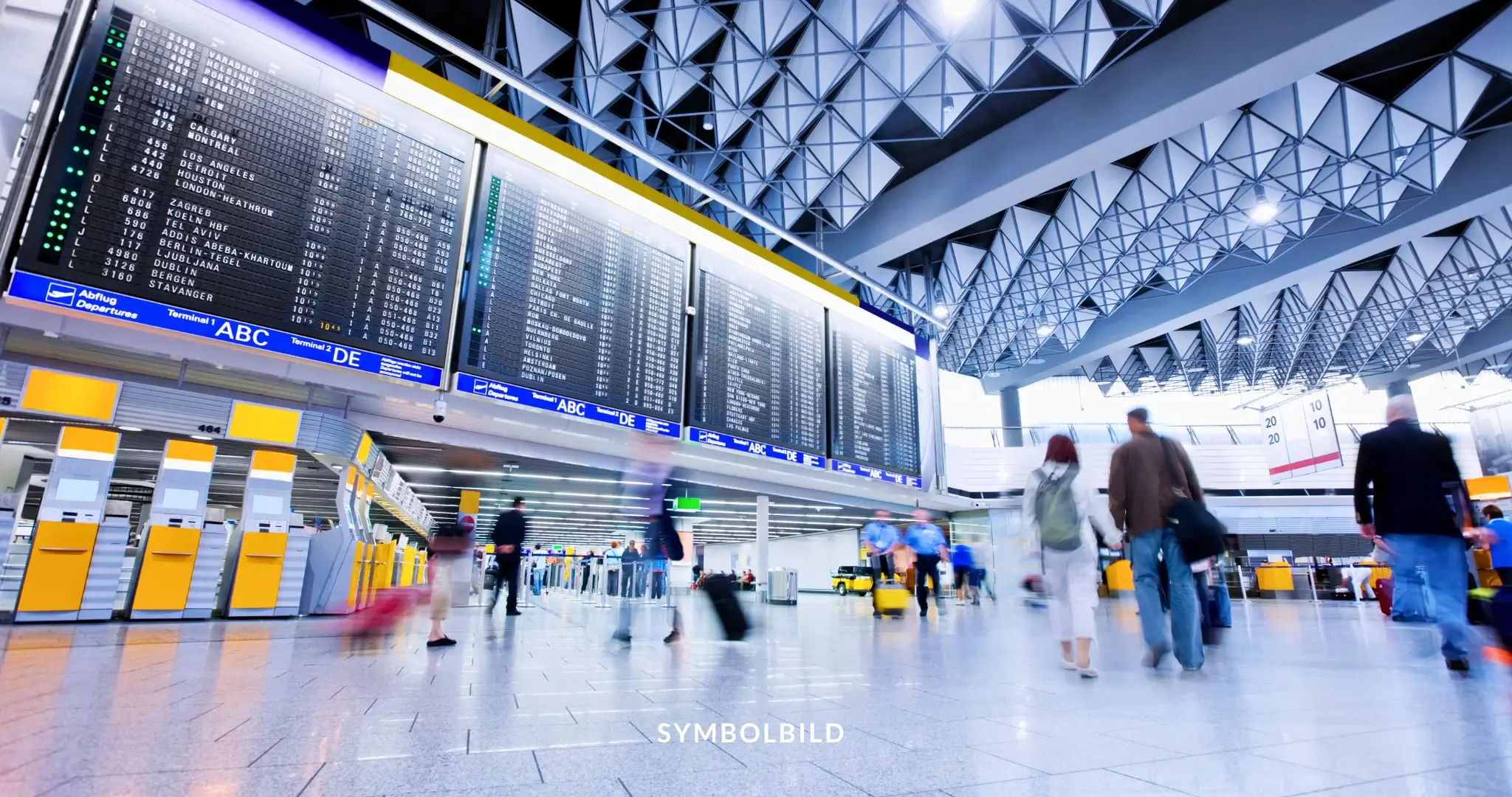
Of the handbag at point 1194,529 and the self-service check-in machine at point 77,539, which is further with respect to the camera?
the self-service check-in machine at point 77,539

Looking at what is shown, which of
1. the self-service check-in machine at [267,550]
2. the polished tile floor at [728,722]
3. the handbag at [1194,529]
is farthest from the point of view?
the self-service check-in machine at [267,550]

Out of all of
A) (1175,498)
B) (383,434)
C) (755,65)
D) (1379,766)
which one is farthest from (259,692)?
(755,65)

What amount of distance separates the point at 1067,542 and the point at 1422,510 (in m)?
2.27

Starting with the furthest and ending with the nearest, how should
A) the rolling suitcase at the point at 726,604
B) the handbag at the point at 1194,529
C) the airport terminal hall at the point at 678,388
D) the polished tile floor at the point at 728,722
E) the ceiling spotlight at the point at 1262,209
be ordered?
the ceiling spotlight at the point at 1262,209, the rolling suitcase at the point at 726,604, the handbag at the point at 1194,529, the airport terminal hall at the point at 678,388, the polished tile floor at the point at 728,722

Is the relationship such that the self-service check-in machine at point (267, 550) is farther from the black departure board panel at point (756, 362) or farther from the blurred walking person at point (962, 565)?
the blurred walking person at point (962, 565)

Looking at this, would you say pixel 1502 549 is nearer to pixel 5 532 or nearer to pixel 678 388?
pixel 678 388

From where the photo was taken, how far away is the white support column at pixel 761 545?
17062mm

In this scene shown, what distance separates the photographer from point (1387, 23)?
10.5m

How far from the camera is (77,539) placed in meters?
7.52

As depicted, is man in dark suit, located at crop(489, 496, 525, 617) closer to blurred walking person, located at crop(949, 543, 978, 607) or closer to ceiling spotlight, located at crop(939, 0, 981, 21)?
ceiling spotlight, located at crop(939, 0, 981, 21)

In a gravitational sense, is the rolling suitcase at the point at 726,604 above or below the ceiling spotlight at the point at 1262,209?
below

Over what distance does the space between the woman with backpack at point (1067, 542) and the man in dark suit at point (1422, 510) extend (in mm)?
1693

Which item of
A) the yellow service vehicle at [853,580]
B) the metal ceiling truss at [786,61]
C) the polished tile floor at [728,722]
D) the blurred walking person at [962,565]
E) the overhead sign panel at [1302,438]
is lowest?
the yellow service vehicle at [853,580]

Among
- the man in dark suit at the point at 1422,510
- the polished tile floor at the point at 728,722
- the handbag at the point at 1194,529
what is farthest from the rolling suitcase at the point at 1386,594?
the handbag at the point at 1194,529
